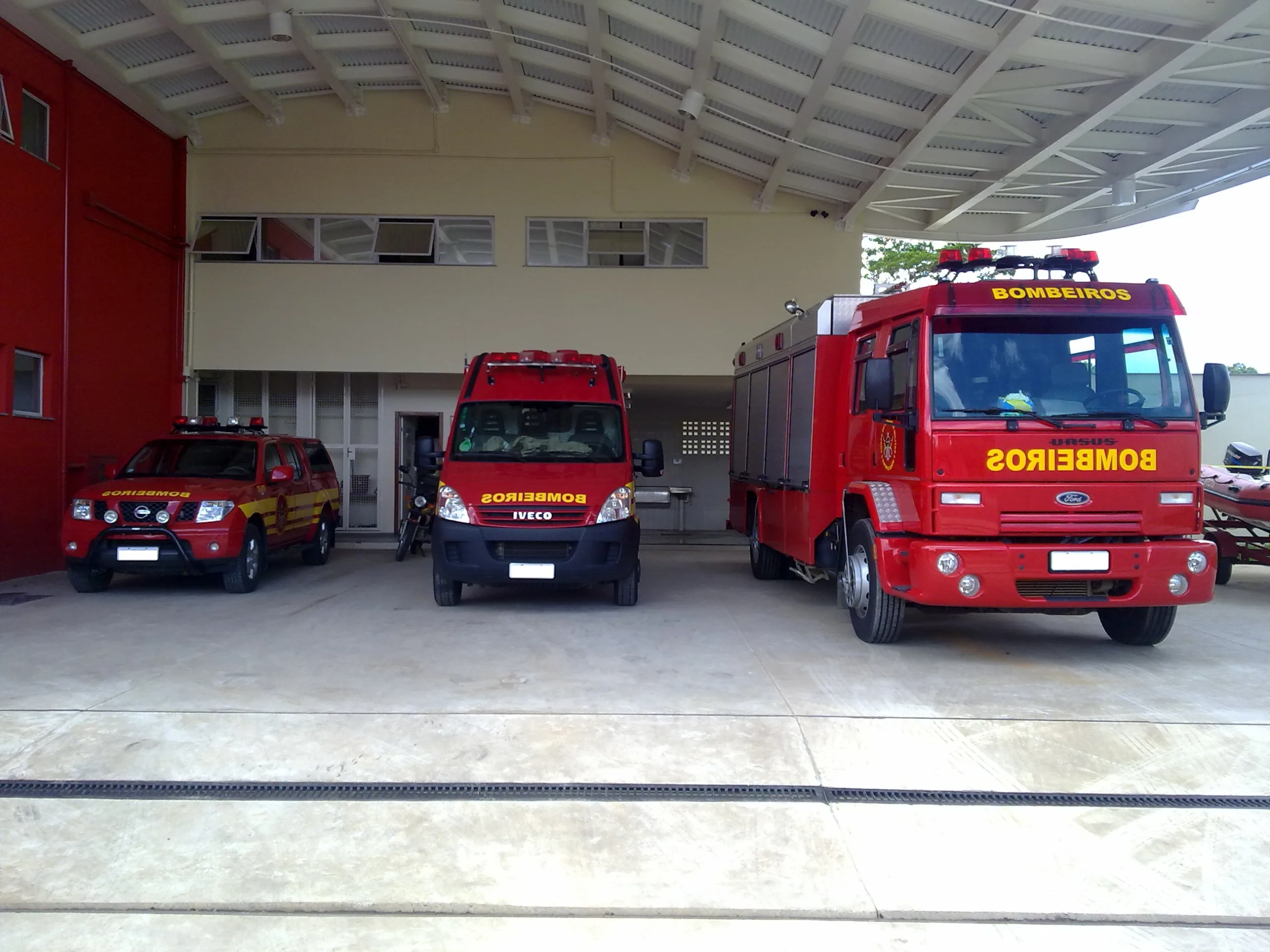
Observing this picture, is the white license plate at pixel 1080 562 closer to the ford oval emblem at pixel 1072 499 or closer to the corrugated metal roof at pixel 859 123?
the ford oval emblem at pixel 1072 499

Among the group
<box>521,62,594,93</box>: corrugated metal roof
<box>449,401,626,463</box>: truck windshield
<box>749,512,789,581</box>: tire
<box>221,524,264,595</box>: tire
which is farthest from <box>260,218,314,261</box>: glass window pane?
<box>749,512,789,581</box>: tire

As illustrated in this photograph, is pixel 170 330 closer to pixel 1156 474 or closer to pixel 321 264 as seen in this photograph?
pixel 321 264

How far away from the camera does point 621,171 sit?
15.2 meters

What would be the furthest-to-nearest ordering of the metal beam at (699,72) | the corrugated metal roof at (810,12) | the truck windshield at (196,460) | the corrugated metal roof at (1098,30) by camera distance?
1. the metal beam at (699,72)
2. the truck windshield at (196,460)
3. the corrugated metal roof at (810,12)
4. the corrugated metal roof at (1098,30)

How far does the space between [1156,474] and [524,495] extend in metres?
4.92

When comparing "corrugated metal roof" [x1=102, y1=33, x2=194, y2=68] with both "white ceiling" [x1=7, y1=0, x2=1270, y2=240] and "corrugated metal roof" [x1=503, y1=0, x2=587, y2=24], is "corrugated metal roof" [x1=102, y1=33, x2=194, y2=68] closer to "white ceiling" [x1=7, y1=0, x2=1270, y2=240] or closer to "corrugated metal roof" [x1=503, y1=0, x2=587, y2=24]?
"white ceiling" [x1=7, y1=0, x2=1270, y2=240]

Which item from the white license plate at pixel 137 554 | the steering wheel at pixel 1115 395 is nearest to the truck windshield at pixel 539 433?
the white license plate at pixel 137 554

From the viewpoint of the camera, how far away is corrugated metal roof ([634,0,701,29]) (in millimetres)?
10836

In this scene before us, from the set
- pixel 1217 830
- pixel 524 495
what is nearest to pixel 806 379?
pixel 524 495

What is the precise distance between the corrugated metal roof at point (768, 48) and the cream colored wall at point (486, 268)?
12.2ft

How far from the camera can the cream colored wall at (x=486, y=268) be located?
15109 mm

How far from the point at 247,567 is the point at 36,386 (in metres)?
4.01

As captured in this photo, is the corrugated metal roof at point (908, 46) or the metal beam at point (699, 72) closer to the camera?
the corrugated metal roof at point (908, 46)

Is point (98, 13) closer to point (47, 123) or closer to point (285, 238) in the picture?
point (47, 123)
